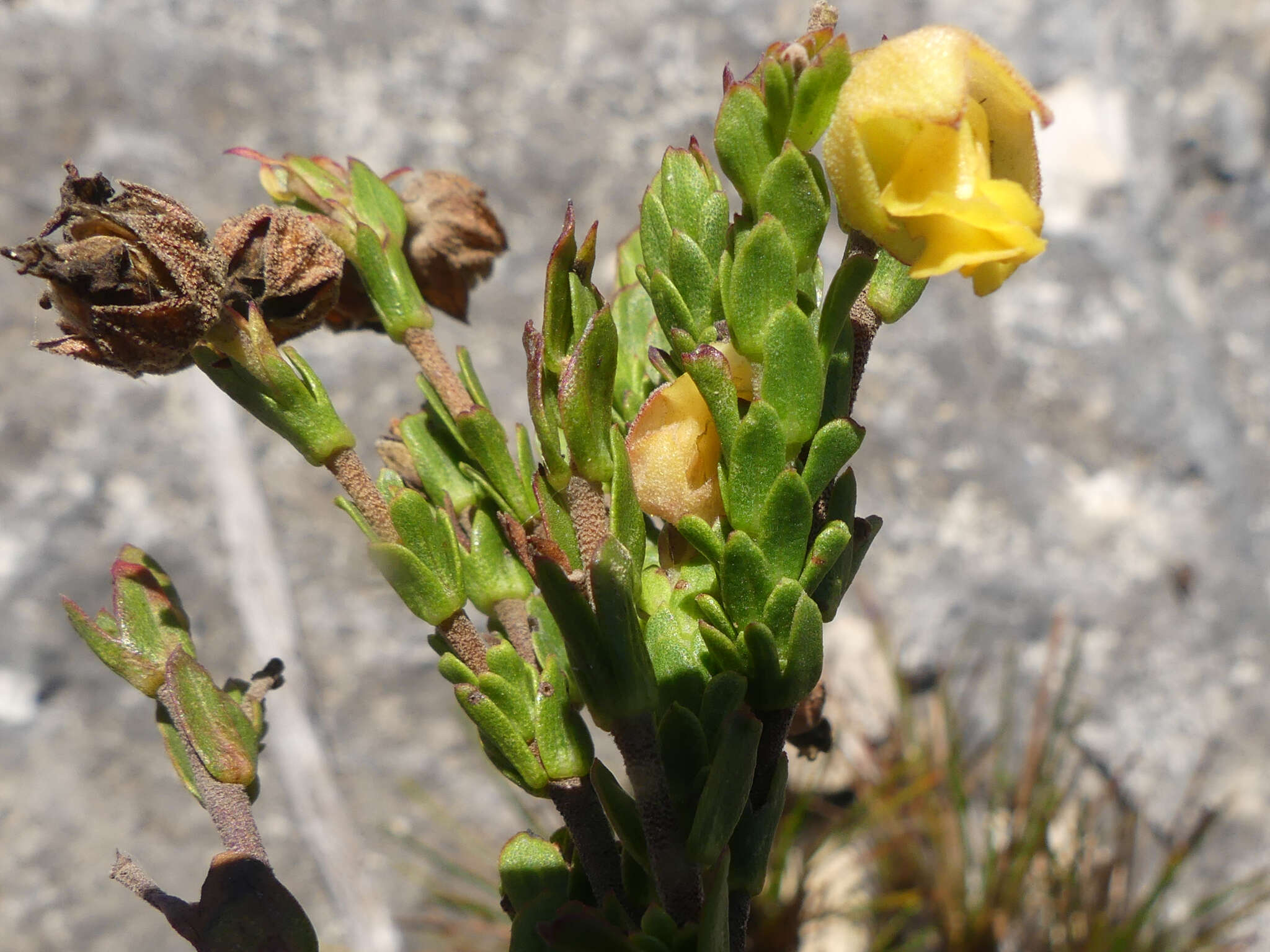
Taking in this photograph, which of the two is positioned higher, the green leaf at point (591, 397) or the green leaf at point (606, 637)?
the green leaf at point (591, 397)

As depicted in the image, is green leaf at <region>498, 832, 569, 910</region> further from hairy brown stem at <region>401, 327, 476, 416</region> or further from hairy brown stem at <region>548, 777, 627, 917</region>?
hairy brown stem at <region>401, 327, 476, 416</region>

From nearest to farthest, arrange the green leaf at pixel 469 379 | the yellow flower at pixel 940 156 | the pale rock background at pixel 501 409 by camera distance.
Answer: the yellow flower at pixel 940 156 → the green leaf at pixel 469 379 → the pale rock background at pixel 501 409

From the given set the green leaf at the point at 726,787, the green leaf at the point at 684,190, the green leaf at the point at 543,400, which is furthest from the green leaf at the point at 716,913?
the green leaf at the point at 684,190

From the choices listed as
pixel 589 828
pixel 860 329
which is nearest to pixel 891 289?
pixel 860 329

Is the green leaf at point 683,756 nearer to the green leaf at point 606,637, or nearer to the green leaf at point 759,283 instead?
the green leaf at point 606,637

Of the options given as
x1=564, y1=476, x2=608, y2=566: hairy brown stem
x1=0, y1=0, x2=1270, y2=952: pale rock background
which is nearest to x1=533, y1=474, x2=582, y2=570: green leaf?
x1=564, y1=476, x2=608, y2=566: hairy brown stem

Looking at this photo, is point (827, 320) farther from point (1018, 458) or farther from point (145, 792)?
point (145, 792)

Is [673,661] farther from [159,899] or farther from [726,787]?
[159,899]
